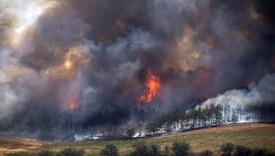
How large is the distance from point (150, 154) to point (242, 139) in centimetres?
4486

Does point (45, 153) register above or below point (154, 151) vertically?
below

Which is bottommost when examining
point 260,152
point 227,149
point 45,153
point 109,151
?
point 109,151

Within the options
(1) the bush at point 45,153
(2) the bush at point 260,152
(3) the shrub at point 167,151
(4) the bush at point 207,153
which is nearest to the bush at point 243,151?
(2) the bush at point 260,152

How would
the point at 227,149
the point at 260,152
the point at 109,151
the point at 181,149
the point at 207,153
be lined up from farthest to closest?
the point at 109,151
the point at 181,149
the point at 227,149
the point at 207,153
the point at 260,152

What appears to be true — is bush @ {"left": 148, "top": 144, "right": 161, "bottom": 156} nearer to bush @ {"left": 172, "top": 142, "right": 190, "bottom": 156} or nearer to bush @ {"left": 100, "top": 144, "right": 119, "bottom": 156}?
bush @ {"left": 172, "top": 142, "right": 190, "bottom": 156}

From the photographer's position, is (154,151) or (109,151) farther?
(109,151)

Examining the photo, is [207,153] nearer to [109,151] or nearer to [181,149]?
Result: [181,149]

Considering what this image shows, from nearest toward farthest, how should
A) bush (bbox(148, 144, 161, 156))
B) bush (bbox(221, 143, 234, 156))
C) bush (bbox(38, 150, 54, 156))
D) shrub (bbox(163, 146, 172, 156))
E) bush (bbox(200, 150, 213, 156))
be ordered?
bush (bbox(200, 150, 213, 156)), bush (bbox(221, 143, 234, 156)), shrub (bbox(163, 146, 172, 156)), bush (bbox(148, 144, 161, 156)), bush (bbox(38, 150, 54, 156))

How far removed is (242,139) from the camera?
175875 mm

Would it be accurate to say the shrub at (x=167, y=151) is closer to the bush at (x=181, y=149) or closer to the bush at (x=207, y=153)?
the bush at (x=181, y=149)

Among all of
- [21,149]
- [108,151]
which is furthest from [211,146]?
[21,149]

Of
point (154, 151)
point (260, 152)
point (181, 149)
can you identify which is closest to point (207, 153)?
point (181, 149)

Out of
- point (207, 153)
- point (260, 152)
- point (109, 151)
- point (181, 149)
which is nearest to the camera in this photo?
point (260, 152)

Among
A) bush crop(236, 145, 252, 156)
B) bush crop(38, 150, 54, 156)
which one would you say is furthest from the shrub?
bush crop(38, 150, 54, 156)
